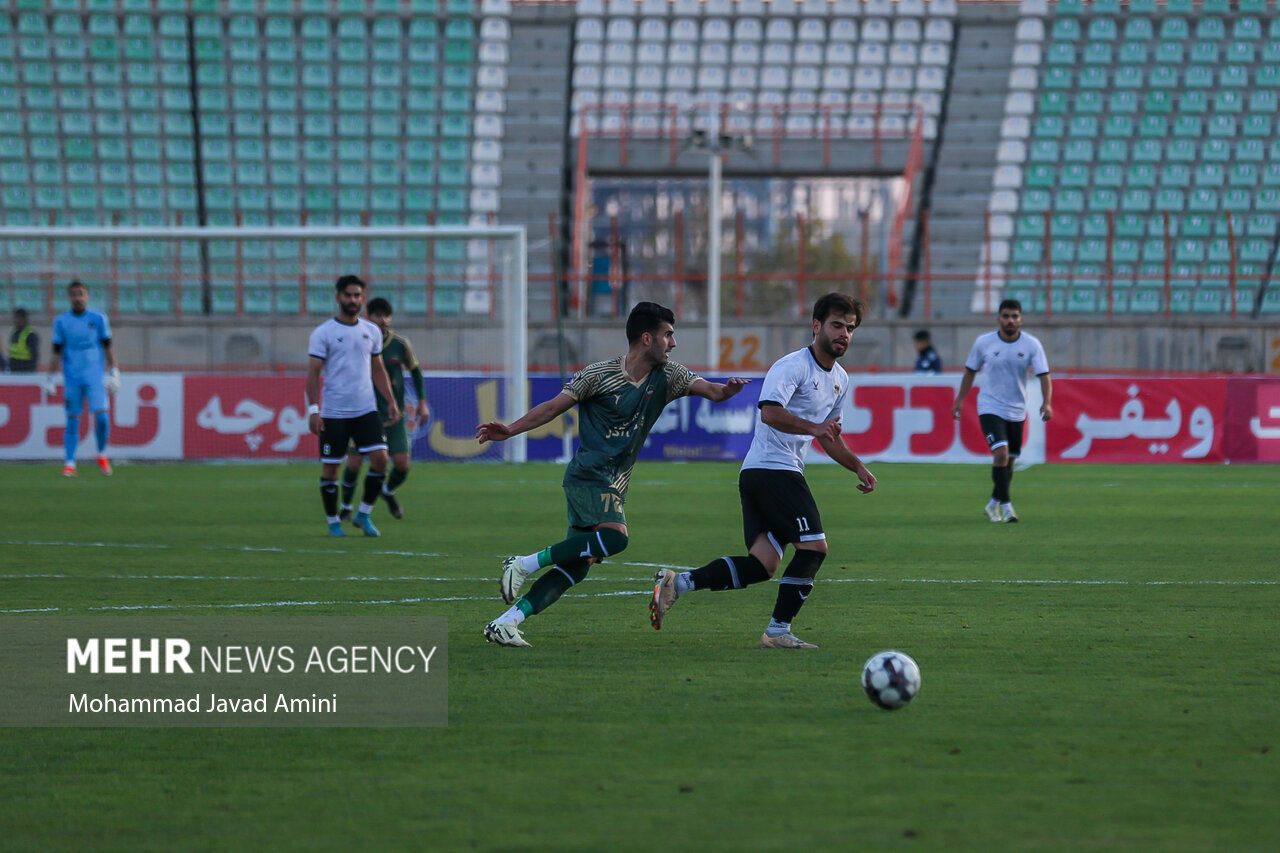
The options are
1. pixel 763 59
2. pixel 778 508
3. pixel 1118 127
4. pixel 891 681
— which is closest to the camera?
pixel 891 681

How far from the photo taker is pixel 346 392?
11742 millimetres

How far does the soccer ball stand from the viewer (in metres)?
5.25

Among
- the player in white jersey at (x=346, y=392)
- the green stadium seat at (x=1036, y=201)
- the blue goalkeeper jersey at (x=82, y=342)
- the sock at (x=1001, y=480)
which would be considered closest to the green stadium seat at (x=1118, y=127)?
the green stadium seat at (x=1036, y=201)

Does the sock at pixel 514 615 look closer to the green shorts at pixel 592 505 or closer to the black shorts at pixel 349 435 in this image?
the green shorts at pixel 592 505

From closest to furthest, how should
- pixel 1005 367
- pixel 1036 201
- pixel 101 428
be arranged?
pixel 1005 367 → pixel 101 428 → pixel 1036 201

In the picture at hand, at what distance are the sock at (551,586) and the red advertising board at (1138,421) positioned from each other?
53.2 ft

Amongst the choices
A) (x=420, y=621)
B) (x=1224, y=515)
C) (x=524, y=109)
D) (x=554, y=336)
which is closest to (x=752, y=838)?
(x=420, y=621)

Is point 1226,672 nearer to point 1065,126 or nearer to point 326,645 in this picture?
point 326,645

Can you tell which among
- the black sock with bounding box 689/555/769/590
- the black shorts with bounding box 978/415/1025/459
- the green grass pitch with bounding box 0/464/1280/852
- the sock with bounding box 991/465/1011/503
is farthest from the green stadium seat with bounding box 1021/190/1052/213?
the black sock with bounding box 689/555/769/590

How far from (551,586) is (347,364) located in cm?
552

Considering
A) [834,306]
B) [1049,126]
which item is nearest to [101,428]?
[834,306]

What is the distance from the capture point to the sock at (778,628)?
6634mm

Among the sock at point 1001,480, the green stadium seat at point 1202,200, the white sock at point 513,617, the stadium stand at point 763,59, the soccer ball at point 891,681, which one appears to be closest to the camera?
the soccer ball at point 891,681

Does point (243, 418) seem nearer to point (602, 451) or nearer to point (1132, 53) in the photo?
point (602, 451)
